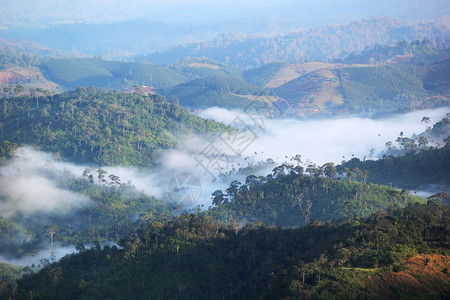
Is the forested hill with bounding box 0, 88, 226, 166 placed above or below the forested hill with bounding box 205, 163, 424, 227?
above

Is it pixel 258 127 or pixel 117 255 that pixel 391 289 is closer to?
pixel 117 255

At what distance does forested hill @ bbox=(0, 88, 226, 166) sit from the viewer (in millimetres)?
74750

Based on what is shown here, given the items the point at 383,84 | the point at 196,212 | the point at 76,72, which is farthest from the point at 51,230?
the point at 76,72

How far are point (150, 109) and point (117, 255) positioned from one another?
4730cm

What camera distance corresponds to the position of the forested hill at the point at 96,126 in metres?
74.8

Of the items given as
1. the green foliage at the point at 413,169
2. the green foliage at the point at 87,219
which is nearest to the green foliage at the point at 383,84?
the green foliage at the point at 413,169

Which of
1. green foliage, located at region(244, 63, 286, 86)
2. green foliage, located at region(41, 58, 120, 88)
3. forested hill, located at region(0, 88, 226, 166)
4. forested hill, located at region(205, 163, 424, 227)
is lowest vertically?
forested hill, located at region(205, 163, 424, 227)

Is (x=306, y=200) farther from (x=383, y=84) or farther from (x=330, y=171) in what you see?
(x=383, y=84)

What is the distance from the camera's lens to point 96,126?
7838 cm

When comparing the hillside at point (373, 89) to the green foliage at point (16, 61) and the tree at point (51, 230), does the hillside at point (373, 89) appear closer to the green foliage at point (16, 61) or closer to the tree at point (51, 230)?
the green foliage at point (16, 61)

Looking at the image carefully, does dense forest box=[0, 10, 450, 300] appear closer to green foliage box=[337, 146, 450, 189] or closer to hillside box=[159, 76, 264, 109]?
green foliage box=[337, 146, 450, 189]

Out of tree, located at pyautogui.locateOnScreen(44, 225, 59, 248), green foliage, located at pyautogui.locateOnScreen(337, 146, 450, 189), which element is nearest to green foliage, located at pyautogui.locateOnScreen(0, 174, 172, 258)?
tree, located at pyautogui.locateOnScreen(44, 225, 59, 248)

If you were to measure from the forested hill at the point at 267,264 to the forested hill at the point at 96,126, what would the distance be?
31.4 metres

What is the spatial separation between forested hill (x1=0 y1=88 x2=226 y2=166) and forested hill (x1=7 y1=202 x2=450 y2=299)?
31448 millimetres
